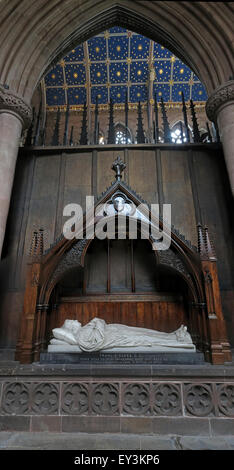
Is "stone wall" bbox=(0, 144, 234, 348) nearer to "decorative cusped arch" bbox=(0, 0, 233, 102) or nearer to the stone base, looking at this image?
"decorative cusped arch" bbox=(0, 0, 233, 102)

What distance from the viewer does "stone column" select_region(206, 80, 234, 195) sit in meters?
4.45

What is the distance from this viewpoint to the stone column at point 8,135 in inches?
169

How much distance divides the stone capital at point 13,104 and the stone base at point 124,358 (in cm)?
429

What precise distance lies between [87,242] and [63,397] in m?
2.01

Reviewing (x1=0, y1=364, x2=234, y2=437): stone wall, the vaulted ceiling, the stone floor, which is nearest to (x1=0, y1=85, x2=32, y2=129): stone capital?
(x1=0, y1=364, x2=234, y2=437): stone wall

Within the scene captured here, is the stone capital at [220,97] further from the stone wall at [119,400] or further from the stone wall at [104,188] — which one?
the stone wall at [119,400]

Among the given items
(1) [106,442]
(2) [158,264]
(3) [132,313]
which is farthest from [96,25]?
(1) [106,442]

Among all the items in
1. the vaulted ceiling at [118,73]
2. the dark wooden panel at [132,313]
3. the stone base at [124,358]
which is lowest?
the stone base at [124,358]

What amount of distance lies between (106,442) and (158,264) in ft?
7.19

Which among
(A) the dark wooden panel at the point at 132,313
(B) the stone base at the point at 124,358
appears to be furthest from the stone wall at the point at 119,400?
(A) the dark wooden panel at the point at 132,313

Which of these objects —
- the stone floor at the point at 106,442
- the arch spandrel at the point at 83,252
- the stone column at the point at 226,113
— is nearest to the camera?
the stone floor at the point at 106,442

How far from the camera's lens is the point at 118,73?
1146 cm
